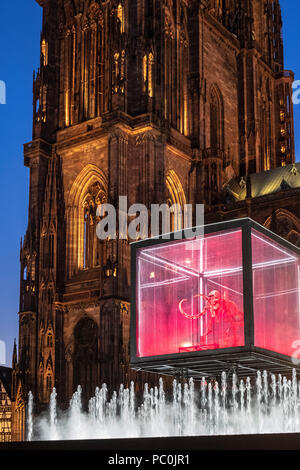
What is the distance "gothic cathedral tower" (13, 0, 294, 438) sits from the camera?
3684 cm

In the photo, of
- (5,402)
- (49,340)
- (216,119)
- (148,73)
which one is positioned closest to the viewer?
(49,340)

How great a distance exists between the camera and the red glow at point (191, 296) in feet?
46.5

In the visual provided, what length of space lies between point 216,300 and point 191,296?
0.65 m

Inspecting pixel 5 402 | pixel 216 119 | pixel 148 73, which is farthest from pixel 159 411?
pixel 5 402

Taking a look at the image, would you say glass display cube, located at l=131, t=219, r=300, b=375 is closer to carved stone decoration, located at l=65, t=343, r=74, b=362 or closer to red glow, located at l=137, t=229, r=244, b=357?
red glow, located at l=137, t=229, r=244, b=357

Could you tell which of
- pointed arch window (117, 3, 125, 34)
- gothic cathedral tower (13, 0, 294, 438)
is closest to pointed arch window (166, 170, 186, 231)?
gothic cathedral tower (13, 0, 294, 438)

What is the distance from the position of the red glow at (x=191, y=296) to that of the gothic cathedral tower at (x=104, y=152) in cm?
1827

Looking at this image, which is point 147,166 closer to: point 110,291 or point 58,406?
point 110,291

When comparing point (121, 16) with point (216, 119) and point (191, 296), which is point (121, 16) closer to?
point (216, 119)

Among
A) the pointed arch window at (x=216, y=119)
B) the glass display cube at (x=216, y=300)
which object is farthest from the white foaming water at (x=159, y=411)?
the pointed arch window at (x=216, y=119)

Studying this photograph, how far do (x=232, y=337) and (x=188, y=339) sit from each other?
4.04 ft

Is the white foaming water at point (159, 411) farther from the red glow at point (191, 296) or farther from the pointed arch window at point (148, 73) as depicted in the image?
the pointed arch window at point (148, 73)

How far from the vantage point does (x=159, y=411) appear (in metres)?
35.9
